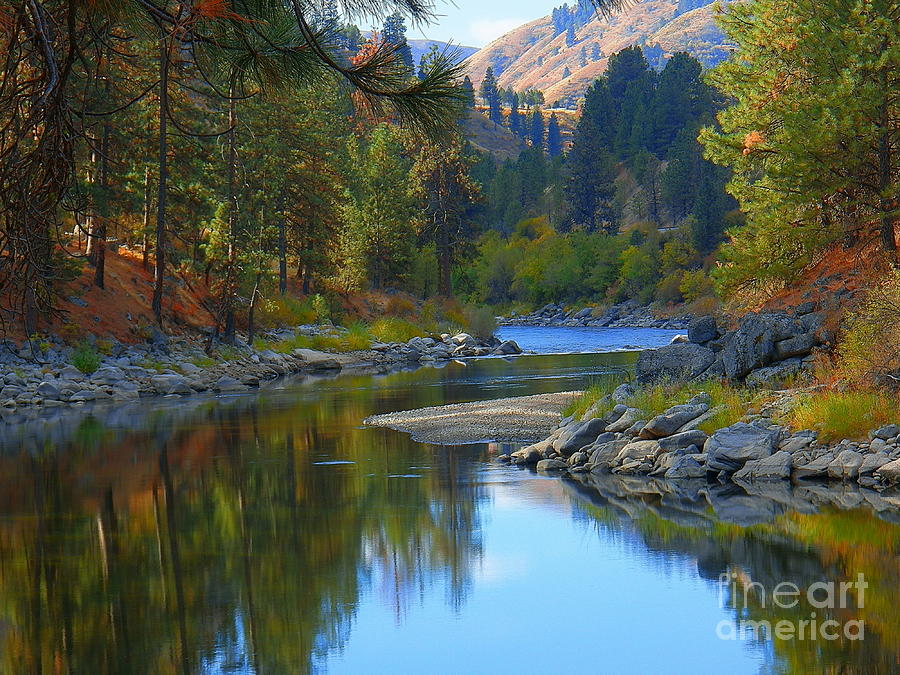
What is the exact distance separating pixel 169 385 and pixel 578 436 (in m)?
18.6

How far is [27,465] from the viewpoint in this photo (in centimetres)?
1941

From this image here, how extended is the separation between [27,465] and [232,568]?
911 centimetres

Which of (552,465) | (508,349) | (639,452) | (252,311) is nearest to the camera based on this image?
(639,452)

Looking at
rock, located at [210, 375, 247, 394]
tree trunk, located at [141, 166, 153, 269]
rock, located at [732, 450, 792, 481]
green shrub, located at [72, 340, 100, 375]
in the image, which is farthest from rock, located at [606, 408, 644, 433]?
tree trunk, located at [141, 166, 153, 269]

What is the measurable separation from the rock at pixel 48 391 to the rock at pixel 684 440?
19.9 metres

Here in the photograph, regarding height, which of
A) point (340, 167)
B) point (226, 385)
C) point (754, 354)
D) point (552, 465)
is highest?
point (340, 167)

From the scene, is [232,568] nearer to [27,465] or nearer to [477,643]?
[477,643]

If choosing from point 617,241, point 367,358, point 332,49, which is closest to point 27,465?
point 332,49

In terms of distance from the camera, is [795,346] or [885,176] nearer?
[795,346]

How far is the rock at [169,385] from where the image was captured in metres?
33.1

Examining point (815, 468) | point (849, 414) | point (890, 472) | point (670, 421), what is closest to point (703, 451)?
point (670, 421)

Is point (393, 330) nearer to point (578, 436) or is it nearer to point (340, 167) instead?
point (340, 167)

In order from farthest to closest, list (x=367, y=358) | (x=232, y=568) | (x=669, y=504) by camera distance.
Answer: (x=367, y=358) < (x=669, y=504) < (x=232, y=568)

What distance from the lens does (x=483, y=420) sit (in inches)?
928
